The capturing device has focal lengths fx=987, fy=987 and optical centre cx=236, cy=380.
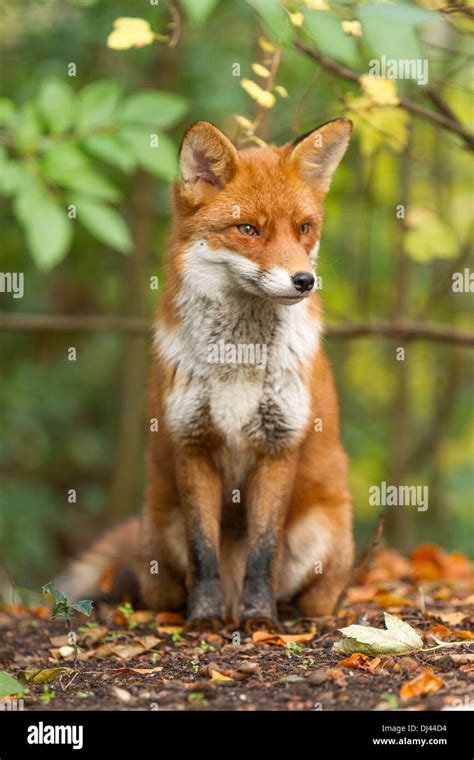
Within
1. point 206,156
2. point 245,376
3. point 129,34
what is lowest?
point 245,376

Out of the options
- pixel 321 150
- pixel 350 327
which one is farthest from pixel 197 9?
pixel 350 327

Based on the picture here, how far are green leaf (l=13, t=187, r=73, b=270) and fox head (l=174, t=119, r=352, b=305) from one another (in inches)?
62.1

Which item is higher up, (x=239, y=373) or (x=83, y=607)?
(x=239, y=373)

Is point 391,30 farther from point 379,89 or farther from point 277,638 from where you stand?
point 277,638

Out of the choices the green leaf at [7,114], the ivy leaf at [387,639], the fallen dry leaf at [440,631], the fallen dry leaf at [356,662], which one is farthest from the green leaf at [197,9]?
the fallen dry leaf at [440,631]

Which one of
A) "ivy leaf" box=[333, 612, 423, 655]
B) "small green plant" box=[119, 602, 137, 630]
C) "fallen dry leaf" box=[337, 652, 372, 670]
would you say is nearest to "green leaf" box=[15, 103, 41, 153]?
"ivy leaf" box=[333, 612, 423, 655]

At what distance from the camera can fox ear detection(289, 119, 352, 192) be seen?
537 centimetres

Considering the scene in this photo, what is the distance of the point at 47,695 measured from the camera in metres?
4.32

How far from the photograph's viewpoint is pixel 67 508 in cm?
1277

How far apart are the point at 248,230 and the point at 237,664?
7.16 feet

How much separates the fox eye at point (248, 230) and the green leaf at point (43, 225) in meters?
1.61

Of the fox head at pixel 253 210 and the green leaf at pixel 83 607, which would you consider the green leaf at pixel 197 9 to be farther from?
the green leaf at pixel 83 607

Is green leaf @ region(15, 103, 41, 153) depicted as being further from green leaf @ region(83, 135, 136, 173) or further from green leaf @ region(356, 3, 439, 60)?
green leaf @ region(356, 3, 439, 60)
